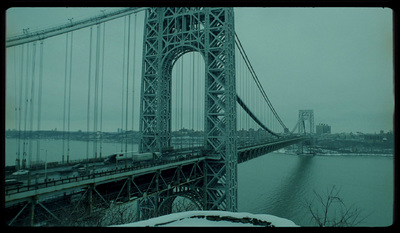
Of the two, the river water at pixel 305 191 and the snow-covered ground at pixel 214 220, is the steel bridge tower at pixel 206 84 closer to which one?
the river water at pixel 305 191

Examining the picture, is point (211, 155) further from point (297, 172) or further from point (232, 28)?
point (297, 172)

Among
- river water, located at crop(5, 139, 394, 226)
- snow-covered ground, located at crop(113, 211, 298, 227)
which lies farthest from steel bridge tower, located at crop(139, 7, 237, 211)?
snow-covered ground, located at crop(113, 211, 298, 227)

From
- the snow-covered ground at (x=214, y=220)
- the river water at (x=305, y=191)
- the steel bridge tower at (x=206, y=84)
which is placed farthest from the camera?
the river water at (x=305, y=191)

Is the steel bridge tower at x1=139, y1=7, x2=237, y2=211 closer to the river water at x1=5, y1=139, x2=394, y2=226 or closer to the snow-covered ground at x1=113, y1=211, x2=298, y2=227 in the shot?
the river water at x1=5, y1=139, x2=394, y2=226

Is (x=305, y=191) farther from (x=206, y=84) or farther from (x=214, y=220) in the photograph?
(x=214, y=220)

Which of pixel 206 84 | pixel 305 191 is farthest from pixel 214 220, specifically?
pixel 305 191

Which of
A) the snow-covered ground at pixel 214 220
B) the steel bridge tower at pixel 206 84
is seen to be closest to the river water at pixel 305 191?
the steel bridge tower at pixel 206 84
